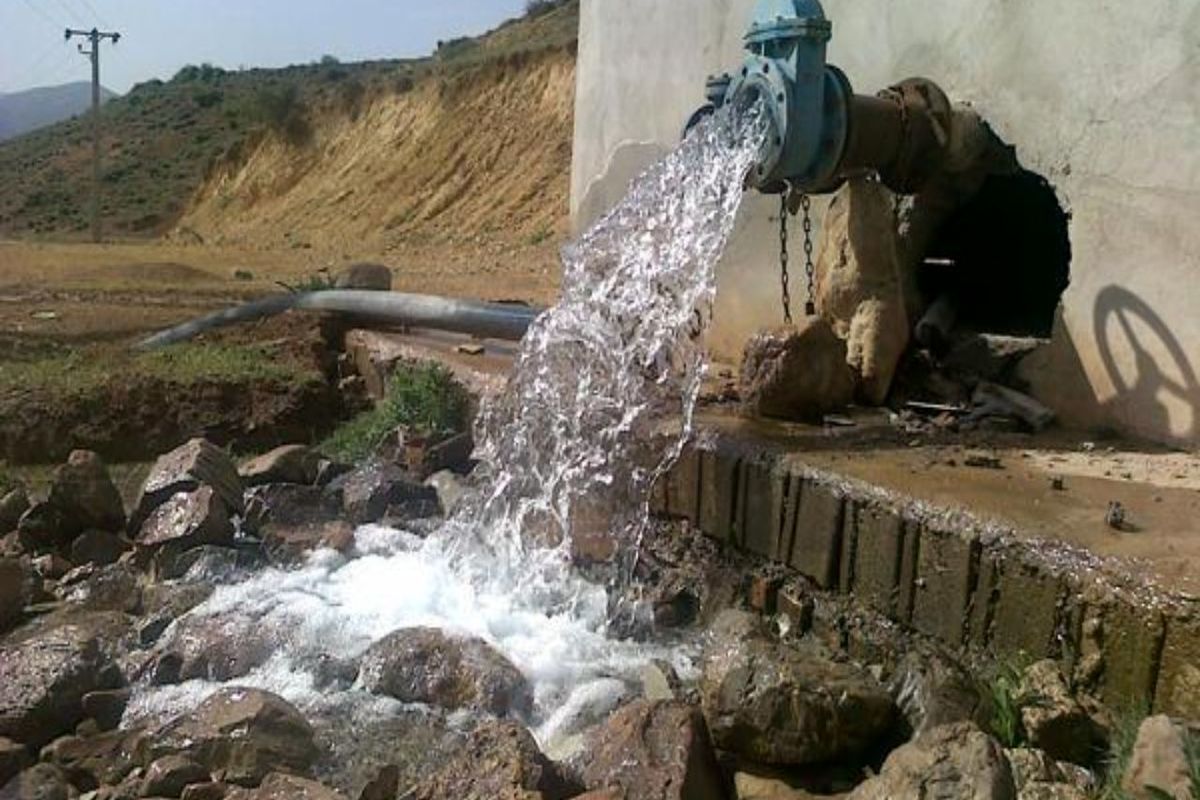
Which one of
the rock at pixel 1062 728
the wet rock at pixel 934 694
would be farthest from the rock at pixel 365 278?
the rock at pixel 1062 728

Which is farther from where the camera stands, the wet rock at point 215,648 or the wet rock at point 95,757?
the wet rock at point 215,648

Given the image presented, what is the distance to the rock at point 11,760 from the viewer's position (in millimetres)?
3684

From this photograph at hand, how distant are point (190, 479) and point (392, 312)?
109 inches

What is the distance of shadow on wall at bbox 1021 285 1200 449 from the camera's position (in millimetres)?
4605

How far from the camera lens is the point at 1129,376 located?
480 centimetres

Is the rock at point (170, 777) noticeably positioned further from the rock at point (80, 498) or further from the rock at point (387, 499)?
the rock at point (80, 498)

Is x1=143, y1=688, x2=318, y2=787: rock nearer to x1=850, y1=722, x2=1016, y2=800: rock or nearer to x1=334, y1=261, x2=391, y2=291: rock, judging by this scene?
x1=850, y1=722, x2=1016, y2=800: rock

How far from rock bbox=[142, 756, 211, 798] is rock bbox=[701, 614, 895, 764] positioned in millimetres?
1498

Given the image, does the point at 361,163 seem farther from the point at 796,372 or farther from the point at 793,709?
the point at 793,709

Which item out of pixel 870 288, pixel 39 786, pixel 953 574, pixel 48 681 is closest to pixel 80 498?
pixel 48 681

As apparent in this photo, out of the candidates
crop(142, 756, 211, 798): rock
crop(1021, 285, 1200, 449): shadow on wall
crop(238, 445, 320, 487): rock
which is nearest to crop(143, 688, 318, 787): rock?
crop(142, 756, 211, 798): rock

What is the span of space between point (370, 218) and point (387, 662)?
22.7 meters

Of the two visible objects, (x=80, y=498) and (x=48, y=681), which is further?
(x=80, y=498)

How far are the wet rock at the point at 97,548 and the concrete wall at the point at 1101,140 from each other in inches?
168
